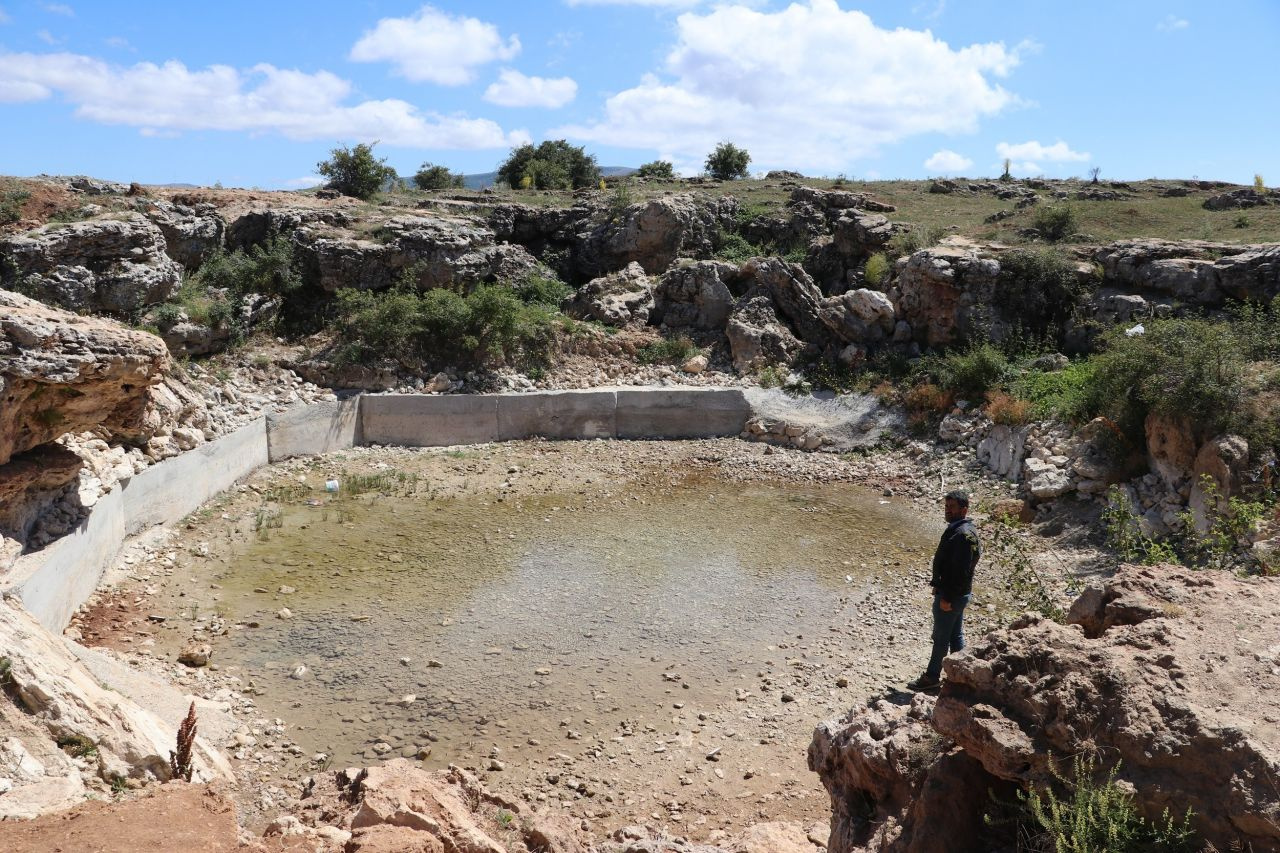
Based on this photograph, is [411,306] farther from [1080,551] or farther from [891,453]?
[1080,551]

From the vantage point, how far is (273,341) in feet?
54.4

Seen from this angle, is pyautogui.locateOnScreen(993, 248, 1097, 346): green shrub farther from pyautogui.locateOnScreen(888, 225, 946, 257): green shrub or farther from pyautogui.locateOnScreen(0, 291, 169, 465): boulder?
pyautogui.locateOnScreen(0, 291, 169, 465): boulder

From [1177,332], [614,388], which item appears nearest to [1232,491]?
[1177,332]

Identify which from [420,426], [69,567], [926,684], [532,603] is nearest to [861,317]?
[420,426]

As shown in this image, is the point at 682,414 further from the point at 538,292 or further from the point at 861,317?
the point at 538,292

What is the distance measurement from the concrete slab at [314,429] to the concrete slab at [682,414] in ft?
16.7

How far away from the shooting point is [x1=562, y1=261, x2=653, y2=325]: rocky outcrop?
19.1m

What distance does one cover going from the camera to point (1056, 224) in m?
19.0

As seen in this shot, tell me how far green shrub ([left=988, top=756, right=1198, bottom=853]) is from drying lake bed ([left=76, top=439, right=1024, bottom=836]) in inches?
113

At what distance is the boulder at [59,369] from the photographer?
7285mm

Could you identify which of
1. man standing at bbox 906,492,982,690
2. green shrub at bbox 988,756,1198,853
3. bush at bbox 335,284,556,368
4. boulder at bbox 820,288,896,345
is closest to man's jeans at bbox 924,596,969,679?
man standing at bbox 906,492,982,690

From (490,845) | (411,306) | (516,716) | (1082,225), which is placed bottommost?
(516,716)

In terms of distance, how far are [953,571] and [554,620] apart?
4.13 m

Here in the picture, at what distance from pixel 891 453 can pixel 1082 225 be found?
10.4m
